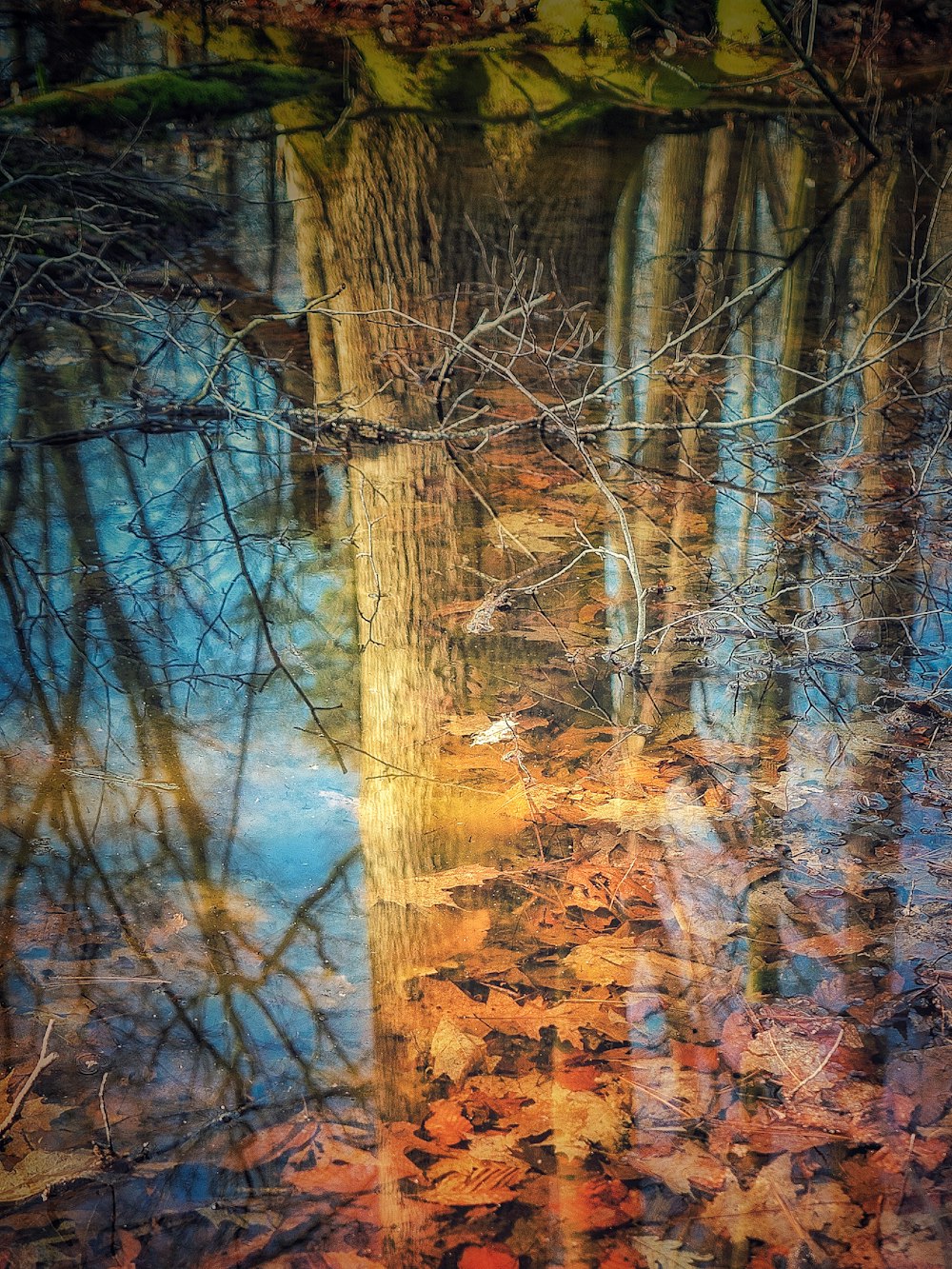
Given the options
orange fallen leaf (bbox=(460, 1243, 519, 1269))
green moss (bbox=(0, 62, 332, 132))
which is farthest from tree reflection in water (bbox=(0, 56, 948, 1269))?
green moss (bbox=(0, 62, 332, 132))

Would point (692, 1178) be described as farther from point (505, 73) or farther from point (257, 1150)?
point (505, 73)

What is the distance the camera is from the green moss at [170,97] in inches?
389

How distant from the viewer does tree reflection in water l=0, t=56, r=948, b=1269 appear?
220 cm

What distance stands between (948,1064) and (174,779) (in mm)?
2379

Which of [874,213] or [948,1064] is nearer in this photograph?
[948,1064]

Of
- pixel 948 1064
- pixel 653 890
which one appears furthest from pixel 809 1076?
pixel 653 890

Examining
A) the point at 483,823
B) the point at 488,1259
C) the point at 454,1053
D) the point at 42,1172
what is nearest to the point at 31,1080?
the point at 42,1172

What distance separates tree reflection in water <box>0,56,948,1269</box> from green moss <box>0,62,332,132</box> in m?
4.56

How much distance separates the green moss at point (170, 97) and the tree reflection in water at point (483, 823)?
4564mm

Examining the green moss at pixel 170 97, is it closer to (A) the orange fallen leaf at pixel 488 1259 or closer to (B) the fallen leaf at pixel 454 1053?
(B) the fallen leaf at pixel 454 1053

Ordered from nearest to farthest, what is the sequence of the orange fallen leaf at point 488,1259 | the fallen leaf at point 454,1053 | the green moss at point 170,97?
the orange fallen leaf at point 488,1259 < the fallen leaf at point 454,1053 < the green moss at point 170,97

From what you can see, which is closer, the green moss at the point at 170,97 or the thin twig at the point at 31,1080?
the thin twig at the point at 31,1080

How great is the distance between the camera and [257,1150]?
2.24 m

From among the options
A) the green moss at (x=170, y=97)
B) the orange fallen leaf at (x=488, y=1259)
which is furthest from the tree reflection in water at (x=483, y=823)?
the green moss at (x=170, y=97)
